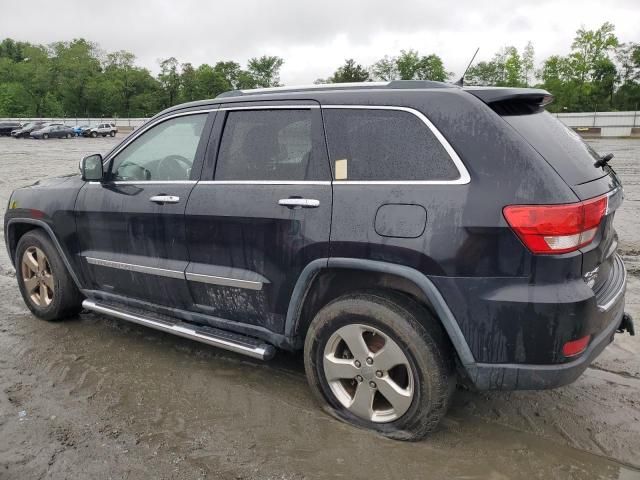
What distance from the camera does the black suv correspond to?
2.68 metres

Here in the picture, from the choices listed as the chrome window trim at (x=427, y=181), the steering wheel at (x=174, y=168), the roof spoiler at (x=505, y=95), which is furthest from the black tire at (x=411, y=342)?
the steering wheel at (x=174, y=168)

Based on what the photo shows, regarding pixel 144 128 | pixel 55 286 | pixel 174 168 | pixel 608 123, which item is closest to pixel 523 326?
pixel 174 168

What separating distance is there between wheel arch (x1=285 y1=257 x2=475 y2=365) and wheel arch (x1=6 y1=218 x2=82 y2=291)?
7.35 feet

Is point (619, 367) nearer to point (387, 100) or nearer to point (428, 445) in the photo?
point (428, 445)

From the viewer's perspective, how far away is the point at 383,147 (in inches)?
121

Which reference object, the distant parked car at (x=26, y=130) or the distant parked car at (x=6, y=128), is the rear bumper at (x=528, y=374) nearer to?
the distant parked car at (x=26, y=130)

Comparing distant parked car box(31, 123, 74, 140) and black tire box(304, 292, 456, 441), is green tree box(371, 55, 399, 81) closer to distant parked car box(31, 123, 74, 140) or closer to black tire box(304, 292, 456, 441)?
distant parked car box(31, 123, 74, 140)

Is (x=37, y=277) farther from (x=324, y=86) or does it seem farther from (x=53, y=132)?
(x=53, y=132)

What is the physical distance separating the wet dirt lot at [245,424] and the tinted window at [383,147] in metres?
1.46

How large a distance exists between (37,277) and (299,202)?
2.97m

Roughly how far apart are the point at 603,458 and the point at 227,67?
9347 centimetres

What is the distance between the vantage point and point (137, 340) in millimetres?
4582

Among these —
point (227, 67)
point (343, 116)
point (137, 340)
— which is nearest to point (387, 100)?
point (343, 116)

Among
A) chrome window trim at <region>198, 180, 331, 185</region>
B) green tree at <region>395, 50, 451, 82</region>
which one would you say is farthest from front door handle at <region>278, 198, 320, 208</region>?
green tree at <region>395, 50, 451, 82</region>
